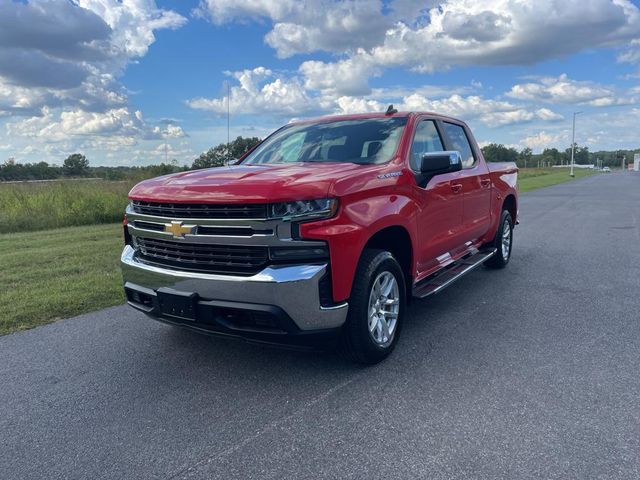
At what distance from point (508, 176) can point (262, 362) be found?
4929 millimetres

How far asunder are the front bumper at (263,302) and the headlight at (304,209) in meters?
0.33

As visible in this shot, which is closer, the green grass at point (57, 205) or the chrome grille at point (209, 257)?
the chrome grille at point (209, 257)

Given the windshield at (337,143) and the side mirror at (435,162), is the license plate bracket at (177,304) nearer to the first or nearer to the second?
the windshield at (337,143)

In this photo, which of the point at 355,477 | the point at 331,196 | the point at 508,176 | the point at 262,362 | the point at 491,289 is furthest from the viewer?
the point at 508,176

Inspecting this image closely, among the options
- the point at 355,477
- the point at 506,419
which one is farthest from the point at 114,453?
the point at 506,419

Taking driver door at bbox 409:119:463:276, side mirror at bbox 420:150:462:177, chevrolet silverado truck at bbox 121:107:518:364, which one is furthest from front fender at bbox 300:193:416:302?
driver door at bbox 409:119:463:276

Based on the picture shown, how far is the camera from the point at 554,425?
2.99 metres

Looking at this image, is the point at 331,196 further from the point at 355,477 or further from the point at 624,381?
the point at 624,381

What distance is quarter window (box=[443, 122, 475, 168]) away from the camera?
5793mm

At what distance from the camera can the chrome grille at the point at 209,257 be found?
133 inches

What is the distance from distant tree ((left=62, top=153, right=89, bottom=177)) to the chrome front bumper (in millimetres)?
25253

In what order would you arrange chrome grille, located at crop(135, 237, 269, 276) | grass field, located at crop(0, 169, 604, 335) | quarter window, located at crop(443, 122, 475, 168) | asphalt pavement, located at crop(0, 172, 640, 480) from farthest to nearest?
quarter window, located at crop(443, 122, 475, 168)
grass field, located at crop(0, 169, 604, 335)
chrome grille, located at crop(135, 237, 269, 276)
asphalt pavement, located at crop(0, 172, 640, 480)

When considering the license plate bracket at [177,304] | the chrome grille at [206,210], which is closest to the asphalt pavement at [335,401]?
the license plate bracket at [177,304]

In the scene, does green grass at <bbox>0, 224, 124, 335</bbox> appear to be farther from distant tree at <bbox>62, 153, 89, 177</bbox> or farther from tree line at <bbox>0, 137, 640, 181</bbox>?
distant tree at <bbox>62, 153, 89, 177</bbox>
